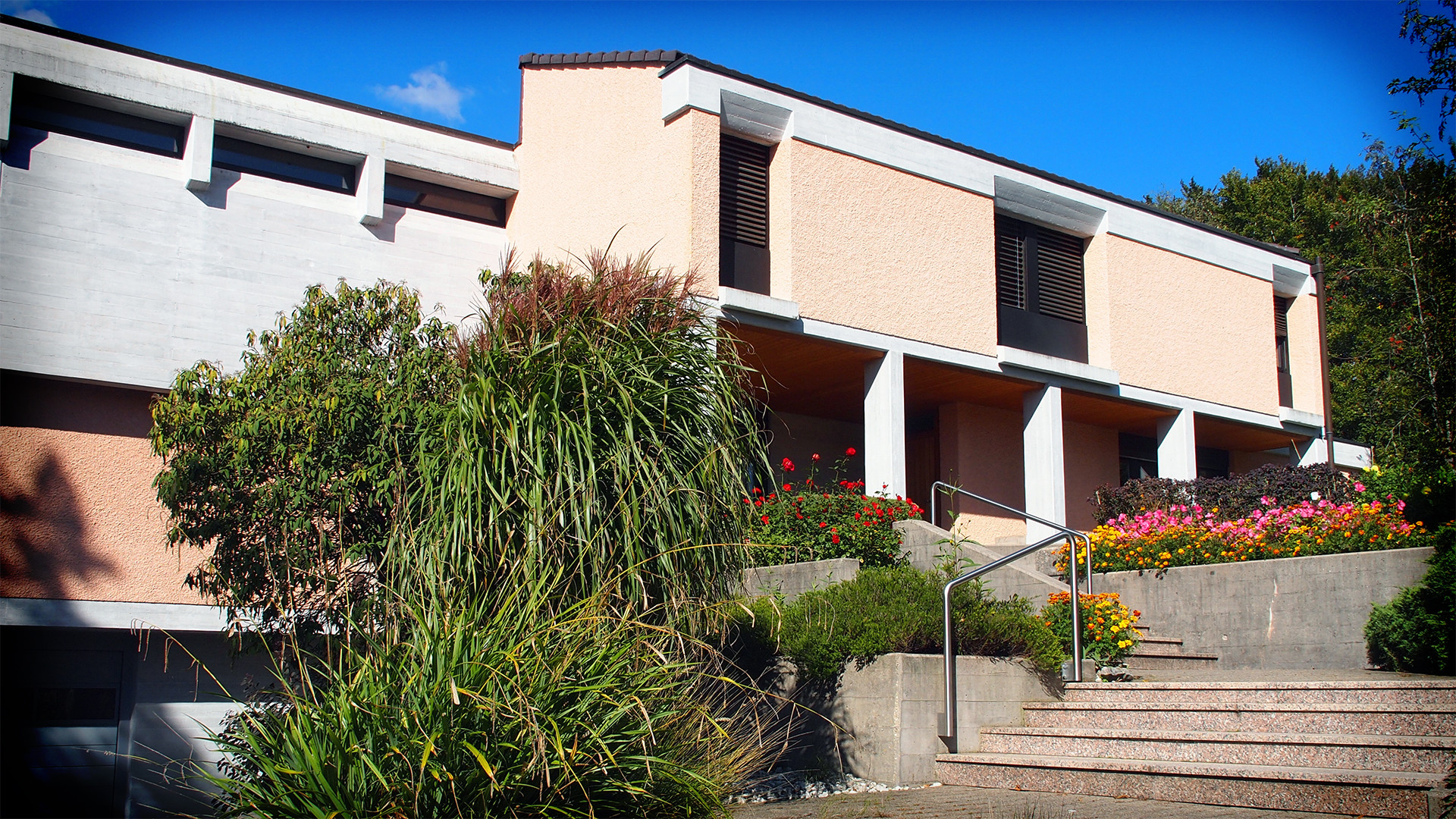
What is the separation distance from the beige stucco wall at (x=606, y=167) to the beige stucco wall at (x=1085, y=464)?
28.2ft

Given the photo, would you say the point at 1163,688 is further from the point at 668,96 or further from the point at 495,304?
the point at 668,96

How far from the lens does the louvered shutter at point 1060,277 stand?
16359mm

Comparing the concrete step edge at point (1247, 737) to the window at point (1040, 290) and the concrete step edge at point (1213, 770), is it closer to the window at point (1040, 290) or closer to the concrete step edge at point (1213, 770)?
the concrete step edge at point (1213, 770)

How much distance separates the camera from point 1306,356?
19219 millimetres

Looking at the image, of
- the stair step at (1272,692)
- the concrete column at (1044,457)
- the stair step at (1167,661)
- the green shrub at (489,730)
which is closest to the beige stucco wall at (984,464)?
the concrete column at (1044,457)

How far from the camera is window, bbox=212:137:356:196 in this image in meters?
13.6

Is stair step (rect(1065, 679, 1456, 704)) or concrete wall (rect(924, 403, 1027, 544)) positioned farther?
concrete wall (rect(924, 403, 1027, 544))

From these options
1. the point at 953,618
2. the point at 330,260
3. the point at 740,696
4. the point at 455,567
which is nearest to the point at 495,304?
the point at 455,567

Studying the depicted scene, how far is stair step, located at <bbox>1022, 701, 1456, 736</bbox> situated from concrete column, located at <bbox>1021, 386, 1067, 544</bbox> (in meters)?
7.69

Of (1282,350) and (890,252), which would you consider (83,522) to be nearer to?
(890,252)

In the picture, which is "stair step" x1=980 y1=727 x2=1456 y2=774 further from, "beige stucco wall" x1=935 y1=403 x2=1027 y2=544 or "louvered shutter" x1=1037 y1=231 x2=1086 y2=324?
"louvered shutter" x1=1037 y1=231 x2=1086 y2=324

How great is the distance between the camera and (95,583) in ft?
38.9

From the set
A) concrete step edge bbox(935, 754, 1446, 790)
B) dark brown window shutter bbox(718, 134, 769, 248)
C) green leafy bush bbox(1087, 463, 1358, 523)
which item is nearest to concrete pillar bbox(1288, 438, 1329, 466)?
green leafy bush bbox(1087, 463, 1358, 523)

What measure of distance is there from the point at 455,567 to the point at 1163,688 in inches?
197
